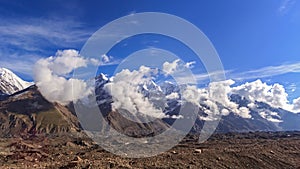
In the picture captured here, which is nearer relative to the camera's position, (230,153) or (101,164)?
(101,164)

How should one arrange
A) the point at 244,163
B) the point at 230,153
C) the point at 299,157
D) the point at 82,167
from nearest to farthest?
the point at 82,167 → the point at 244,163 → the point at 230,153 → the point at 299,157

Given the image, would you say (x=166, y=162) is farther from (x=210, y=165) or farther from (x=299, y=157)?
(x=299, y=157)

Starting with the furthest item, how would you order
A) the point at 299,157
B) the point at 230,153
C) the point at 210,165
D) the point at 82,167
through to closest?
the point at 299,157
the point at 230,153
the point at 210,165
the point at 82,167

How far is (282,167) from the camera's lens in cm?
11419

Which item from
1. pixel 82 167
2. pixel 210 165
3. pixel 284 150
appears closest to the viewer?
pixel 82 167

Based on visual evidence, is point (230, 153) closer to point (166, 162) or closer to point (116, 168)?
point (166, 162)

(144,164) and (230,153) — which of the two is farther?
(230,153)

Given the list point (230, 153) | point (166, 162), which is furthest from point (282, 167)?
point (166, 162)

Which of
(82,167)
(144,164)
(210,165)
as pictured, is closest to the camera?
(82,167)

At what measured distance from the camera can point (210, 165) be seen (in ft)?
331

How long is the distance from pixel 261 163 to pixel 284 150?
47.0 metres

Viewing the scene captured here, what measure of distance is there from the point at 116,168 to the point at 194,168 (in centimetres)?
2201

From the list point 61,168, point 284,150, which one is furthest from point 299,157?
point 61,168

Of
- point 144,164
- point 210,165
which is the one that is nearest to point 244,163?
point 210,165
